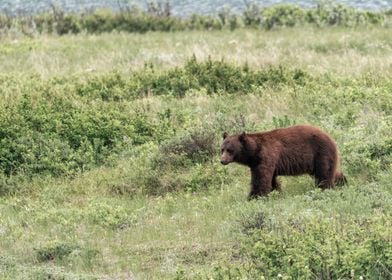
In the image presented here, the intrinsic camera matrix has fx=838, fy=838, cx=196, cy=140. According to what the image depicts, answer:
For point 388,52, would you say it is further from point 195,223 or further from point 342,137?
point 195,223

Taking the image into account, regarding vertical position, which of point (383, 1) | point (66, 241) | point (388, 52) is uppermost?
point (66, 241)

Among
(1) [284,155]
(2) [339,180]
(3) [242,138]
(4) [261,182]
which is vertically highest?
(3) [242,138]

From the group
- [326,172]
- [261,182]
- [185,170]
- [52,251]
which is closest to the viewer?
[52,251]

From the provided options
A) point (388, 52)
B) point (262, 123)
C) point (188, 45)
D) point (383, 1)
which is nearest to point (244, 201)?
point (262, 123)

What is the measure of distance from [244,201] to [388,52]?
33.6 feet

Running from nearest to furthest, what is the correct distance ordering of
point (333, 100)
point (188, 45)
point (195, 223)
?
point (195, 223)
point (333, 100)
point (188, 45)

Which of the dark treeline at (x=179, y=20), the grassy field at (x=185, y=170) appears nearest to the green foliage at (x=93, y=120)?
the grassy field at (x=185, y=170)

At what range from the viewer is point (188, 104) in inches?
552

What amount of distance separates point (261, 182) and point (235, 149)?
471mm

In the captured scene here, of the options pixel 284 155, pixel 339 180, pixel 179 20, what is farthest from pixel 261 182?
pixel 179 20

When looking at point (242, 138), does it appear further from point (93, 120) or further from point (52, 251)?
point (93, 120)

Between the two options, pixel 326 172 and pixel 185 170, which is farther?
pixel 185 170

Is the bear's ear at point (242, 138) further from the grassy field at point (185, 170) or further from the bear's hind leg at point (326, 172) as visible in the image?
the bear's hind leg at point (326, 172)

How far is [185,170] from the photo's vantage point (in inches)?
432
